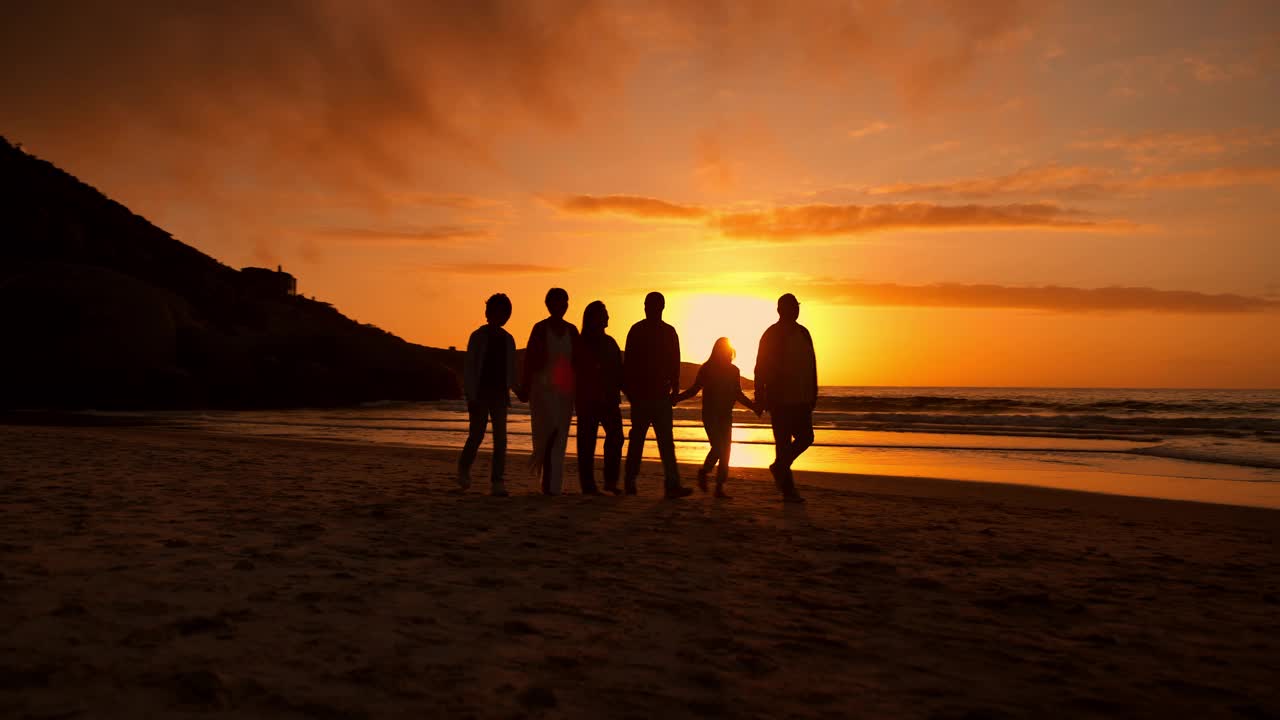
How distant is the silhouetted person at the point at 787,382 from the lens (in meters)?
9.00

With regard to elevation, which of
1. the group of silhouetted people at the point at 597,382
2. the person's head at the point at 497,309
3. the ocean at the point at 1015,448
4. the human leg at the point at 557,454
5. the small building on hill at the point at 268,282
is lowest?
the ocean at the point at 1015,448

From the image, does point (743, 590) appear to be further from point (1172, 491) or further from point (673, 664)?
point (1172, 491)

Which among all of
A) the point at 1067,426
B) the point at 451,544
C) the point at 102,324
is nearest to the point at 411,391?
the point at 102,324

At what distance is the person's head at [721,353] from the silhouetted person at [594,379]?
144 centimetres

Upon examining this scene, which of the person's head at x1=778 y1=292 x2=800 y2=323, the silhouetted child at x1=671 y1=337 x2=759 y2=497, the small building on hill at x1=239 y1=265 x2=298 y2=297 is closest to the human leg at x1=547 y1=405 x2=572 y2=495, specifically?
the silhouetted child at x1=671 y1=337 x2=759 y2=497

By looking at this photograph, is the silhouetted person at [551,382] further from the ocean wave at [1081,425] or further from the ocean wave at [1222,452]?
the ocean wave at [1081,425]

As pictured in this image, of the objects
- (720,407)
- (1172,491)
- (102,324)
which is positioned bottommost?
(1172,491)

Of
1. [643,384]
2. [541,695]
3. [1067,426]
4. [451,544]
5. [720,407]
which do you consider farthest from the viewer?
[1067,426]

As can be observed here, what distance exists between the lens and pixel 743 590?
15.3 feet

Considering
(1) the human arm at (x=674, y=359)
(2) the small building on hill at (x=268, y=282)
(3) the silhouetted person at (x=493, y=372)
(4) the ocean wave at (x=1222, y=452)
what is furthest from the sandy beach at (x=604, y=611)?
(2) the small building on hill at (x=268, y=282)

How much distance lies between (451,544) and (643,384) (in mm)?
3758

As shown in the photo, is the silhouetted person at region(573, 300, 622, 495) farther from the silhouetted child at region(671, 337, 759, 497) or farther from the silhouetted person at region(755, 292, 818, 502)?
the silhouetted person at region(755, 292, 818, 502)

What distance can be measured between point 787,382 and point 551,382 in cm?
264

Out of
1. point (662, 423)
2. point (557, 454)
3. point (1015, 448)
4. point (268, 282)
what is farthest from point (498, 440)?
point (268, 282)
